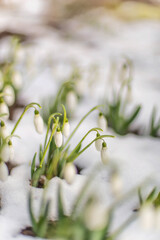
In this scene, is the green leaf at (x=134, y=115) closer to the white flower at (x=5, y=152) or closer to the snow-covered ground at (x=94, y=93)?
the snow-covered ground at (x=94, y=93)

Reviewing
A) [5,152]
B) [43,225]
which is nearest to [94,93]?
[5,152]

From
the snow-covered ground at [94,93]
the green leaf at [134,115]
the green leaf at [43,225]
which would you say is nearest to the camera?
the green leaf at [43,225]

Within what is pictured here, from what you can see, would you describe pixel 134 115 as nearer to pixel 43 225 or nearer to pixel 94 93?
pixel 94 93

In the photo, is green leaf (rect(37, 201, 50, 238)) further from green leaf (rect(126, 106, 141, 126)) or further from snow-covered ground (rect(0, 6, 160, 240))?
green leaf (rect(126, 106, 141, 126))

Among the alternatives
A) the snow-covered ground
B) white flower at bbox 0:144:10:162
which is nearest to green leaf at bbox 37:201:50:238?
the snow-covered ground

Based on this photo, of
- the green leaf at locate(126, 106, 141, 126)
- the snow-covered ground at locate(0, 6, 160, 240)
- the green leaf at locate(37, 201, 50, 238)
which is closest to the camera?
the green leaf at locate(37, 201, 50, 238)

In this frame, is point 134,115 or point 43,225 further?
point 134,115

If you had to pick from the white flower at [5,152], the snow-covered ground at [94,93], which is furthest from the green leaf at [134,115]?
the white flower at [5,152]

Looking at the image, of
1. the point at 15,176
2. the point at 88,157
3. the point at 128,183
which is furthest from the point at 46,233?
the point at 88,157
